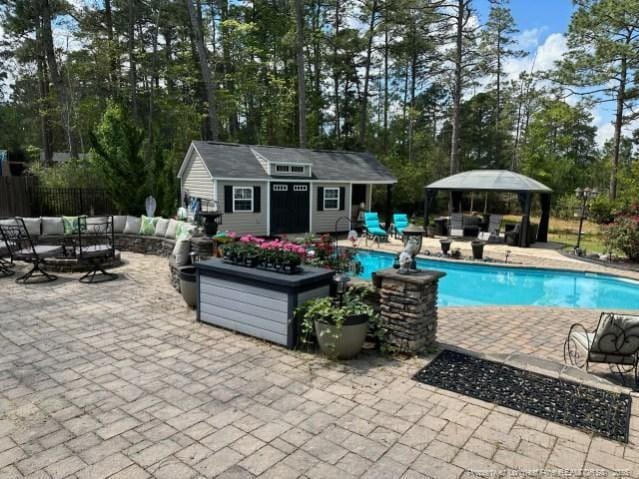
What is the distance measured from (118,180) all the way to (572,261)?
15511 millimetres

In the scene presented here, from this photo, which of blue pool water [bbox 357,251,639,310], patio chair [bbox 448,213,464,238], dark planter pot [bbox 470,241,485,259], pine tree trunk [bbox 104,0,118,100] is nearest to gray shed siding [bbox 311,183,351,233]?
patio chair [bbox 448,213,464,238]

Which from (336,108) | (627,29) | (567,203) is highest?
(627,29)

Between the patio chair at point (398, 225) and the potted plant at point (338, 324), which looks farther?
the patio chair at point (398, 225)

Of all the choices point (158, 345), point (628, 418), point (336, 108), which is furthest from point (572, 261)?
point (336, 108)

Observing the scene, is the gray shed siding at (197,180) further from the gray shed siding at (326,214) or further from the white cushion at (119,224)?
the gray shed siding at (326,214)

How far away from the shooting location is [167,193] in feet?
54.4

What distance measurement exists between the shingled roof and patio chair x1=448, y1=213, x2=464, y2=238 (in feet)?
12.3

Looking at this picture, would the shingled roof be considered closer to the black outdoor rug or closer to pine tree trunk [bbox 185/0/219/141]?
pine tree trunk [bbox 185/0/219/141]

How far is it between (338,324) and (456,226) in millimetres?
14660

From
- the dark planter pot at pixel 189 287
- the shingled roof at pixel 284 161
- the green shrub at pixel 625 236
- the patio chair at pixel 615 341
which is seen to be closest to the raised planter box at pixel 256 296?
the dark planter pot at pixel 189 287

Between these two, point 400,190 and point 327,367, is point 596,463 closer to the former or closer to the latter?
point 327,367

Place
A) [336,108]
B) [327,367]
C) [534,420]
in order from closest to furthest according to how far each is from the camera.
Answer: [534,420]
[327,367]
[336,108]

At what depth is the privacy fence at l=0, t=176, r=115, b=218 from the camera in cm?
1504

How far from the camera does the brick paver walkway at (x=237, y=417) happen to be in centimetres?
308
